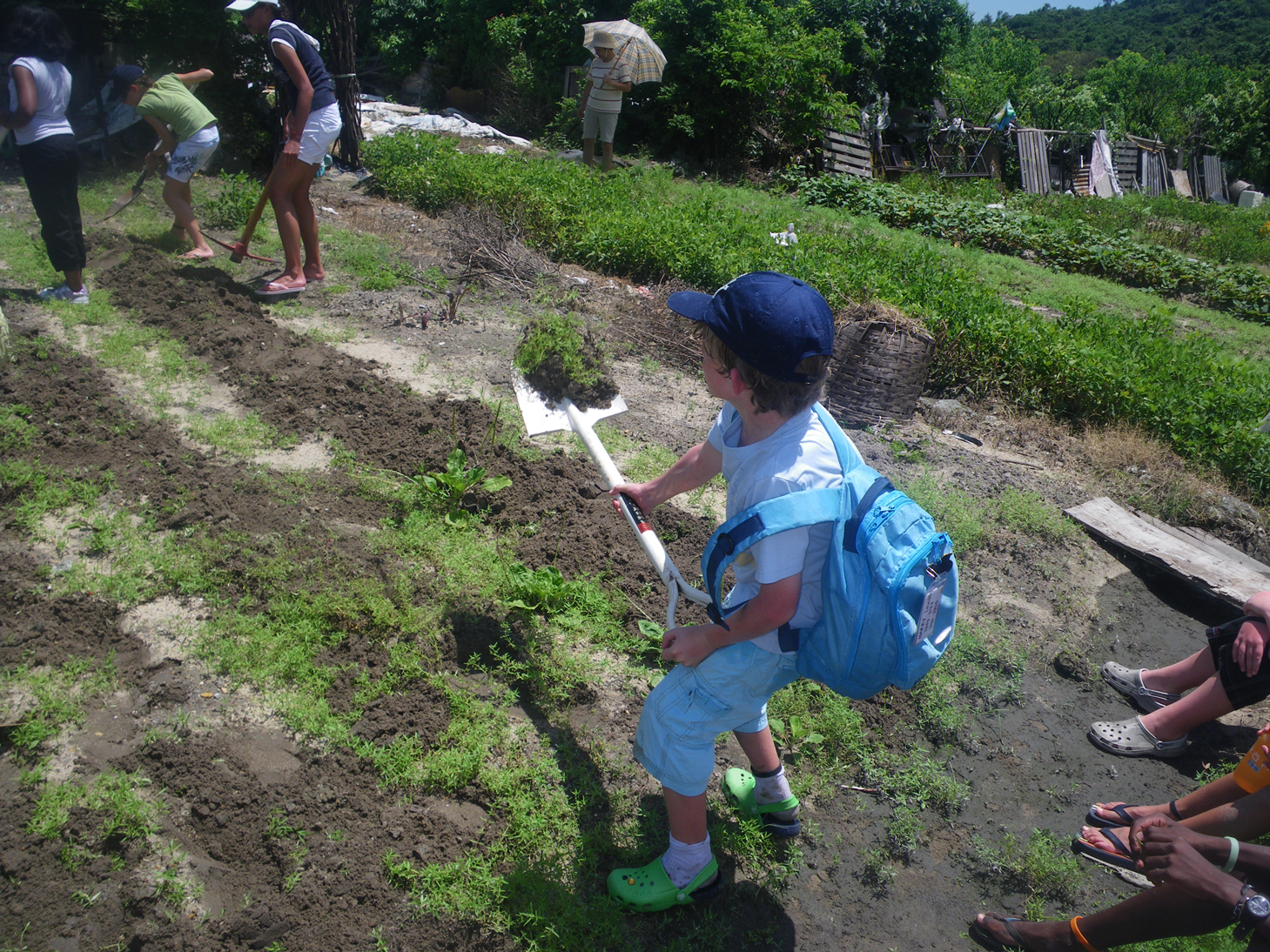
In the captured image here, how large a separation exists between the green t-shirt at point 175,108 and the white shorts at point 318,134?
1.13 metres

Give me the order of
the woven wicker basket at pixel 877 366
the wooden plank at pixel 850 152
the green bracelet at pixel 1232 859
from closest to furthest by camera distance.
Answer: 1. the green bracelet at pixel 1232 859
2. the woven wicker basket at pixel 877 366
3. the wooden plank at pixel 850 152

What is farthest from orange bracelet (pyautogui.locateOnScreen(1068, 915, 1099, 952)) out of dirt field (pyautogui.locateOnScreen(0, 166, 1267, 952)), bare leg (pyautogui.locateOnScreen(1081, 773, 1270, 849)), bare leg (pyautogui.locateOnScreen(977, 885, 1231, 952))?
bare leg (pyautogui.locateOnScreen(1081, 773, 1270, 849))

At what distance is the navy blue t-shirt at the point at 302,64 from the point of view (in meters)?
5.36

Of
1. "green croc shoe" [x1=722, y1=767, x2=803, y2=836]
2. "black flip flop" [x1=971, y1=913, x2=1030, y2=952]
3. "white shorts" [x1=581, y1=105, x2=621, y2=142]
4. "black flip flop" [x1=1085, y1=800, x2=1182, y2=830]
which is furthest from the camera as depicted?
"white shorts" [x1=581, y1=105, x2=621, y2=142]

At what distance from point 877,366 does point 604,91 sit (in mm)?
7879

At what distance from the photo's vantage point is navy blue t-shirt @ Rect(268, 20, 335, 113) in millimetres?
5363

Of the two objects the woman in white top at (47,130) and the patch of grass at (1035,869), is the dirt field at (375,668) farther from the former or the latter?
the woman in white top at (47,130)

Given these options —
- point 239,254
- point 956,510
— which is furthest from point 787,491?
point 239,254

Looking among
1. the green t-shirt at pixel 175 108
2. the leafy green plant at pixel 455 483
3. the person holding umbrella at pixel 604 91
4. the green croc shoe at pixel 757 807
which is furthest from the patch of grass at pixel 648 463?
the person holding umbrella at pixel 604 91

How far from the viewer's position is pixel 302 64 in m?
5.46

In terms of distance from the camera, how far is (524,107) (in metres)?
14.7

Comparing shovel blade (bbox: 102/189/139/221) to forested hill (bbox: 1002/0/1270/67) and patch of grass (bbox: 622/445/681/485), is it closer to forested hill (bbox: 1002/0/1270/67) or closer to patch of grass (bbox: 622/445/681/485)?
patch of grass (bbox: 622/445/681/485)

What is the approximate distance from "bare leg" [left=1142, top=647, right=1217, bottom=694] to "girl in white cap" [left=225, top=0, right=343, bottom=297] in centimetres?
601

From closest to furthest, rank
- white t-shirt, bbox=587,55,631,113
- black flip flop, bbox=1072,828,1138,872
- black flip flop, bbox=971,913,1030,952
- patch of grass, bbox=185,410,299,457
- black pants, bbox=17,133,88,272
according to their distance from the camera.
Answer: black flip flop, bbox=971,913,1030,952 < black flip flop, bbox=1072,828,1138,872 < patch of grass, bbox=185,410,299,457 < black pants, bbox=17,133,88,272 < white t-shirt, bbox=587,55,631,113
